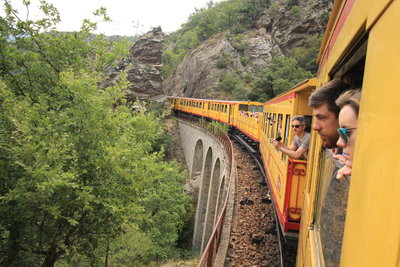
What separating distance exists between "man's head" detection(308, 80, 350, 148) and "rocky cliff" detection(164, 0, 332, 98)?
38786mm

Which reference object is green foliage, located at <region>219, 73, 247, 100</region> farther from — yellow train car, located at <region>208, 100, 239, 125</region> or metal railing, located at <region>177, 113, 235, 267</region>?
yellow train car, located at <region>208, 100, 239, 125</region>

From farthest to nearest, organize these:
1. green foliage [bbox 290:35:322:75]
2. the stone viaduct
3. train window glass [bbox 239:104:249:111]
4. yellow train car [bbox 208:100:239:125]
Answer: green foliage [bbox 290:35:322:75] < yellow train car [bbox 208:100:239:125] < train window glass [bbox 239:104:249:111] < the stone viaduct

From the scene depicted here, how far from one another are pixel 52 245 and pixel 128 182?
2.30 m

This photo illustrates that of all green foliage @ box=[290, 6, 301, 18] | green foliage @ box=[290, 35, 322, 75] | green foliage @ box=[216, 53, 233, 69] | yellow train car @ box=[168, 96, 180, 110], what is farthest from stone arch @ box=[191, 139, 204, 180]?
green foliage @ box=[290, 6, 301, 18]

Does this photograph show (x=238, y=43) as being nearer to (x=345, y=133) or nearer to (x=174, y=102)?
(x=174, y=102)

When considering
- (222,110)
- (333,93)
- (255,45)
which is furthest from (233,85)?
(333,93)

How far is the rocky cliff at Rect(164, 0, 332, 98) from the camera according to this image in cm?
3888

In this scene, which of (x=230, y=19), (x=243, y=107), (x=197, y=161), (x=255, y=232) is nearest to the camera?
(x=255, y=232)

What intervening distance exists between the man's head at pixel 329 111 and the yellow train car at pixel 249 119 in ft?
33.3

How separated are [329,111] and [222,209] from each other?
397 cm

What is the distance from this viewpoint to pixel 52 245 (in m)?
6.37

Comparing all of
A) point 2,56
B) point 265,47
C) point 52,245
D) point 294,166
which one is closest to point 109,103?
point 2,56

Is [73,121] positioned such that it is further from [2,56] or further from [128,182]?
[2,56]

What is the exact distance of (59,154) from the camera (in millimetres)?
5633
